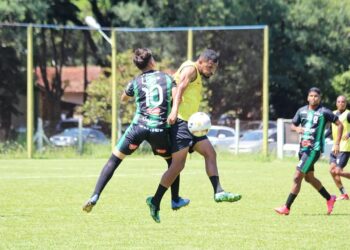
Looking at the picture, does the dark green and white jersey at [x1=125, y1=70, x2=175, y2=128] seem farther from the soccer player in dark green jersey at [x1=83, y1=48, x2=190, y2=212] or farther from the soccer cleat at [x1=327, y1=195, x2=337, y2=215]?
the soccer cleat at [x1=327, y1=195, x2=337, y2=215]

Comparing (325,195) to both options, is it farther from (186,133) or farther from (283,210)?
(186,133)

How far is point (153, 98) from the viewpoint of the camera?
36.8 feet

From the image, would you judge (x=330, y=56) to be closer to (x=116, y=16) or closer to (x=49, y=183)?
(x=116, y=16)

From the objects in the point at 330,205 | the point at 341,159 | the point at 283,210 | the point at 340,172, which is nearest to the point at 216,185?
the point at 283,210

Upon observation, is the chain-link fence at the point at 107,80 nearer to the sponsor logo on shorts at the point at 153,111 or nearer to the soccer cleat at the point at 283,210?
the soccer cleat at the point at 283,210

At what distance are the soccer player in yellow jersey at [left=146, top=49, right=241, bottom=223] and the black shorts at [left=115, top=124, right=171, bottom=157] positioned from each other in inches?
4.6

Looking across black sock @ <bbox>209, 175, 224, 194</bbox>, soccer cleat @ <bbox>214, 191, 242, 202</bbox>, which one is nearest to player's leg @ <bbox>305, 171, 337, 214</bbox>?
black sock @ <bbox>209, 175, 224, 194</bbox>

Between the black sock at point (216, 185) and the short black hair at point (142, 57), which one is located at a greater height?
the short black hair at point (142, 57)

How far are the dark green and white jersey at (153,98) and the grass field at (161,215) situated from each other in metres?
1.30

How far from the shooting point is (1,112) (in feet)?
113

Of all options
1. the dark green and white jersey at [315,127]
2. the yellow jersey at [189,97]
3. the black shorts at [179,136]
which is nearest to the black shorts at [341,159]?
the dark green and white jersey at [315,127]

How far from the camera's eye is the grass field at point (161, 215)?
1005cm

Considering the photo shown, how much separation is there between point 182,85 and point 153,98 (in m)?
0.38

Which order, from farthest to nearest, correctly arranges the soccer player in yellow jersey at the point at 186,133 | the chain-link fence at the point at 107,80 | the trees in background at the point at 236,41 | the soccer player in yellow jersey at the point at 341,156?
the trees in background at the point at 236,41, the chain-link fence at the point at 107,80, the soccer player in yellow jersey at the point at 341,156, the soccer player in yellow jersey at the point at 186,133
